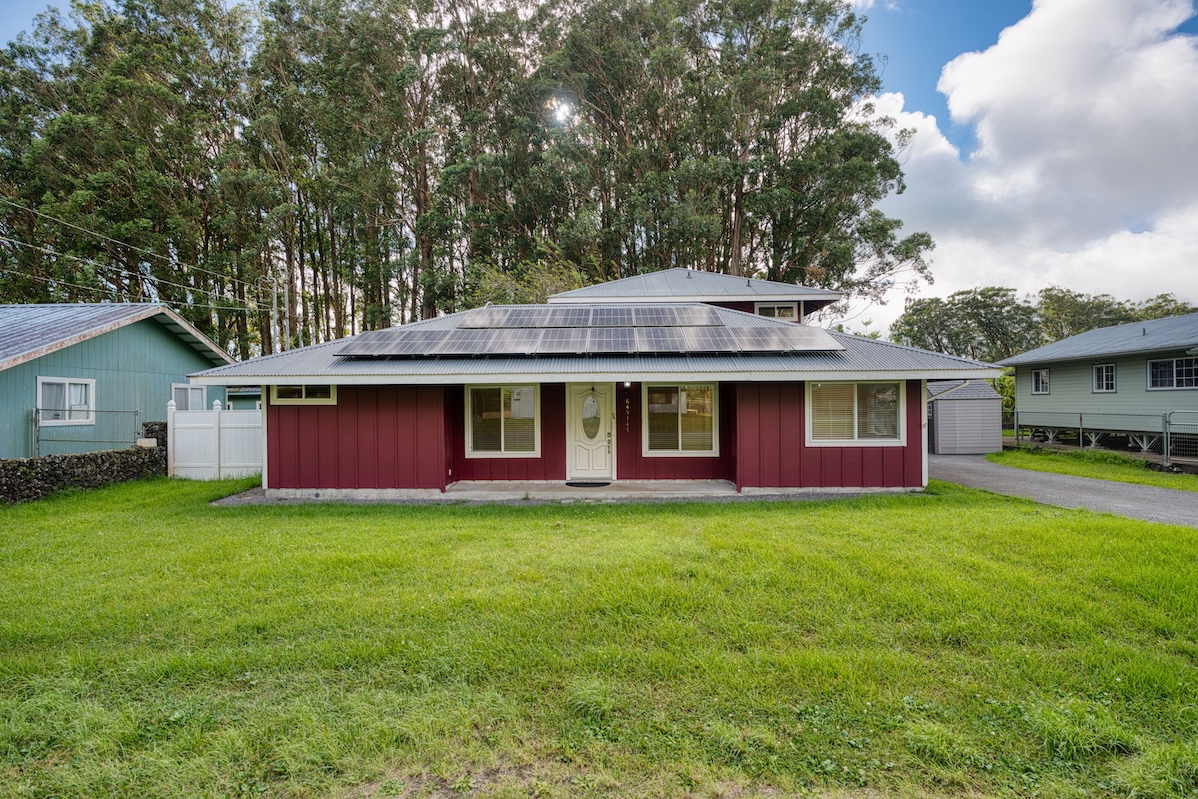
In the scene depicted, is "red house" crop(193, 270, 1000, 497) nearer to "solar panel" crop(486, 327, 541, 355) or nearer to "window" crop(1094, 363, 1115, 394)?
"solar panel" crop(486, 327, 541, 355)

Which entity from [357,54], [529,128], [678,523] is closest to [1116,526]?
[678,523]

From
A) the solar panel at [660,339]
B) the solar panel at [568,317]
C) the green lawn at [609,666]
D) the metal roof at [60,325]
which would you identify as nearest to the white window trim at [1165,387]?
the green lawn at [609,666]

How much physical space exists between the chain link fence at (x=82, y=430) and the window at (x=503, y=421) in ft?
28.5

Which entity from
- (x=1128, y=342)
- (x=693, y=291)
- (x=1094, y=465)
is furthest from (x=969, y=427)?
(x=693, y=291)

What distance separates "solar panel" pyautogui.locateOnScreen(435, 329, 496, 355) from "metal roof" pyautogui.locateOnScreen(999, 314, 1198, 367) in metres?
15.0

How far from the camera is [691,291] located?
1432cm

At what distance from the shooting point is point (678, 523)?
259 inches

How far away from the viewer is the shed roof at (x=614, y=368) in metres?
8.22

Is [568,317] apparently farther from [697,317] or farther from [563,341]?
[697,317]

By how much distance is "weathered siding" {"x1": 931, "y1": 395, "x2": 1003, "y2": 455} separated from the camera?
50.6 ft

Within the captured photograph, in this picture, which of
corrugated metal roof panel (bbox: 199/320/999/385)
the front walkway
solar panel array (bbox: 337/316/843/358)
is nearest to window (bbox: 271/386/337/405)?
corrugated metal roof panel (bbox: 199/320/999/385)

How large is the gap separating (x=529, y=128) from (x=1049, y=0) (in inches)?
700

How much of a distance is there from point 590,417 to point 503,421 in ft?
5.67

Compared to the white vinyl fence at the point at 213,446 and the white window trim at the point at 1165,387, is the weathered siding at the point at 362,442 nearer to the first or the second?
the white vinyl fence at the point at 213,446
